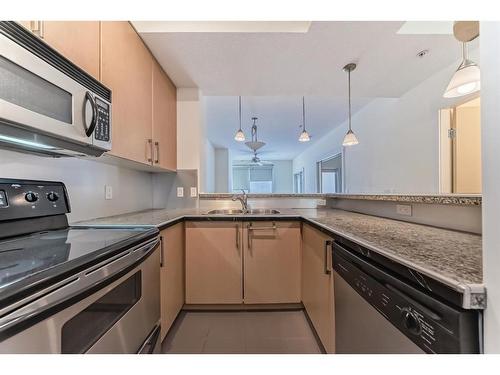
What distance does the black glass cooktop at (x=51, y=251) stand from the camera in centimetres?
54

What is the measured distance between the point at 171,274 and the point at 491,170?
5.64 ft

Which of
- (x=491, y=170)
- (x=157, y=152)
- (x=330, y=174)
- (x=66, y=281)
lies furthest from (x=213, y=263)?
(x=330, y=174)

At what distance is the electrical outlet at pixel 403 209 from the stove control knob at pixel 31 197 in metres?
1.99

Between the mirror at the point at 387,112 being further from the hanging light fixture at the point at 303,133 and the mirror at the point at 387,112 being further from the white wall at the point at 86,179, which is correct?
the white wall at the point at 86,179

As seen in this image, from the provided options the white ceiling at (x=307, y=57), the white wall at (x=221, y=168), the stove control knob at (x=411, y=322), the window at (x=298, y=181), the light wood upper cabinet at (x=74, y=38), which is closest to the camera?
the stove control knob at (x=411, y=322)

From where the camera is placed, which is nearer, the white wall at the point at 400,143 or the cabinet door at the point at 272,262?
the cabinet door at the point at 272,262

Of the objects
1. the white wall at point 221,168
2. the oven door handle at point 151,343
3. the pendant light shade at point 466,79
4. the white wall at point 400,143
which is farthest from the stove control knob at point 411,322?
the white wall at point 221,168

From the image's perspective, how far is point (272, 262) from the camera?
1.96 m

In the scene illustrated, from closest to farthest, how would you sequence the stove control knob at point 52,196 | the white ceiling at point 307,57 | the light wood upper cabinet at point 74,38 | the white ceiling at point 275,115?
the light wood upper cabinet at point 74,38 → the stove control knob at point 52,196 → the white ceiling at point 307,57 → the white ceiling at point 275,115

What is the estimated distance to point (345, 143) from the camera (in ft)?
9.63

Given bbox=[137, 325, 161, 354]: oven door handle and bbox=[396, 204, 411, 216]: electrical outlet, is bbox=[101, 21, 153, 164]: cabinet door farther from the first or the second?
bbox=[396, 204, 411, 216]: electrical outlet

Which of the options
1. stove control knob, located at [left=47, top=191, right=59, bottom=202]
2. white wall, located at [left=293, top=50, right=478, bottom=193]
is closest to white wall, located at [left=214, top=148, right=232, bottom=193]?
white wall, located at [left=293, top=50, right=478, bottom=193]

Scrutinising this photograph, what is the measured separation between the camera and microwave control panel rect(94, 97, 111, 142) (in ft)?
3.54
